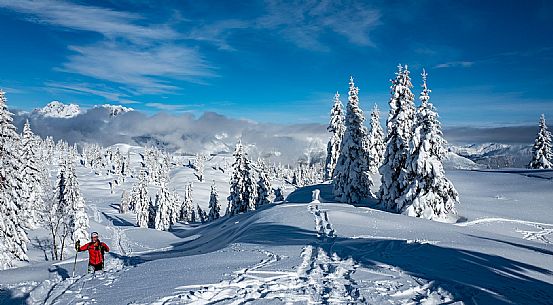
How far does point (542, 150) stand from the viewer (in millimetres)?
58812

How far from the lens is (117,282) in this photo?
1101 cm

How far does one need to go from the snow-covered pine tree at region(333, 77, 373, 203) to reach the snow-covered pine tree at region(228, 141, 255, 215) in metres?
16.1

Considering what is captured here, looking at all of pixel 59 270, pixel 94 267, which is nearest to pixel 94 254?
pixel 94 267

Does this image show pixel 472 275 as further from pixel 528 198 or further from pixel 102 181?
pixel 102 181

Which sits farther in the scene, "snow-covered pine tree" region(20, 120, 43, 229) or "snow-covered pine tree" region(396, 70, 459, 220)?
"snow-covered pine tree" region(20, 120, 43, 229)

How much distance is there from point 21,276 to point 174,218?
77.0 meters

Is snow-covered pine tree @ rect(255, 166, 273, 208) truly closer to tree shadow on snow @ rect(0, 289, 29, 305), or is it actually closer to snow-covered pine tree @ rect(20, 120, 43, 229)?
snow-covered pine tree @ rect(20, 120, 43, 229)

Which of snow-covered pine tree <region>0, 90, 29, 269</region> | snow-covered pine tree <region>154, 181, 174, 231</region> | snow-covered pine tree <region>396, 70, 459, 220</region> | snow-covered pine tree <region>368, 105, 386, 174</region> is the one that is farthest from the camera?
snow-covered pine tree <region>154, 181, 174, 231</region>

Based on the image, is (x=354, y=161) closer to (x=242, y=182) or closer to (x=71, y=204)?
(x=242, y=182)

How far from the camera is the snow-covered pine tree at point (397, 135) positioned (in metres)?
34.7

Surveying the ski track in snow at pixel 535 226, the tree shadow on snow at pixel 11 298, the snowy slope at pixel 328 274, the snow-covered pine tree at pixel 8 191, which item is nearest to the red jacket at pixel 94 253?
the snowy slope at pixel 328 274

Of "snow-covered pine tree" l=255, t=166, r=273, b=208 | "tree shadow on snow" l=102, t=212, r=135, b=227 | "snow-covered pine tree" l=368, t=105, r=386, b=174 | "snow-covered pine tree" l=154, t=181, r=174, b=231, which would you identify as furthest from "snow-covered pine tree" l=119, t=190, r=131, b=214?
"snow-covered pine tree" l=368, t=105, r=386, b=174

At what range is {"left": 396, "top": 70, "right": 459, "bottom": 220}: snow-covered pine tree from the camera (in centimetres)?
3139

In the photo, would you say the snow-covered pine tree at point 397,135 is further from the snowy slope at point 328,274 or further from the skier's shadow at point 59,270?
the skier's shadow at point 59,270
